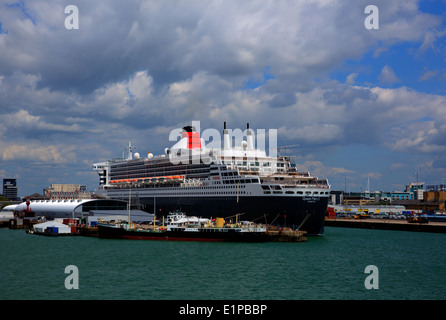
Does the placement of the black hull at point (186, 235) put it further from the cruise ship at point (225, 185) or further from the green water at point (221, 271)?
the cruise ship at point (225, 185)

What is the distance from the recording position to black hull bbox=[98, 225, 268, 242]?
56.0 metres

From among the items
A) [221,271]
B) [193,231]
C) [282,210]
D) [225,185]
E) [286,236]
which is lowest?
[221,271]

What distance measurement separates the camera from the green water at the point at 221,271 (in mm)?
29453

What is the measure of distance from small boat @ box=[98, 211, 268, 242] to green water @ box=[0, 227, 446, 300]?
2.36 meters

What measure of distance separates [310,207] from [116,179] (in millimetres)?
56556

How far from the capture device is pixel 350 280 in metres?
33.7

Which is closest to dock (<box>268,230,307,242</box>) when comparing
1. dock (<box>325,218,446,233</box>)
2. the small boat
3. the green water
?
the small boat

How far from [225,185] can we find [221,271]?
31034 mm

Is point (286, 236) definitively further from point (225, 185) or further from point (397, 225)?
point (397, 225)

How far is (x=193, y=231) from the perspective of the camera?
5816cm

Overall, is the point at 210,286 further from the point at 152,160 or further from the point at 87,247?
the point at 152,160

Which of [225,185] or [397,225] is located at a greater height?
[225,185]

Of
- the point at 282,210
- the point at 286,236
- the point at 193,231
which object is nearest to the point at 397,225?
the point at 282,210

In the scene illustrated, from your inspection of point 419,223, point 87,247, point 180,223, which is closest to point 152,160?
point 180,223
